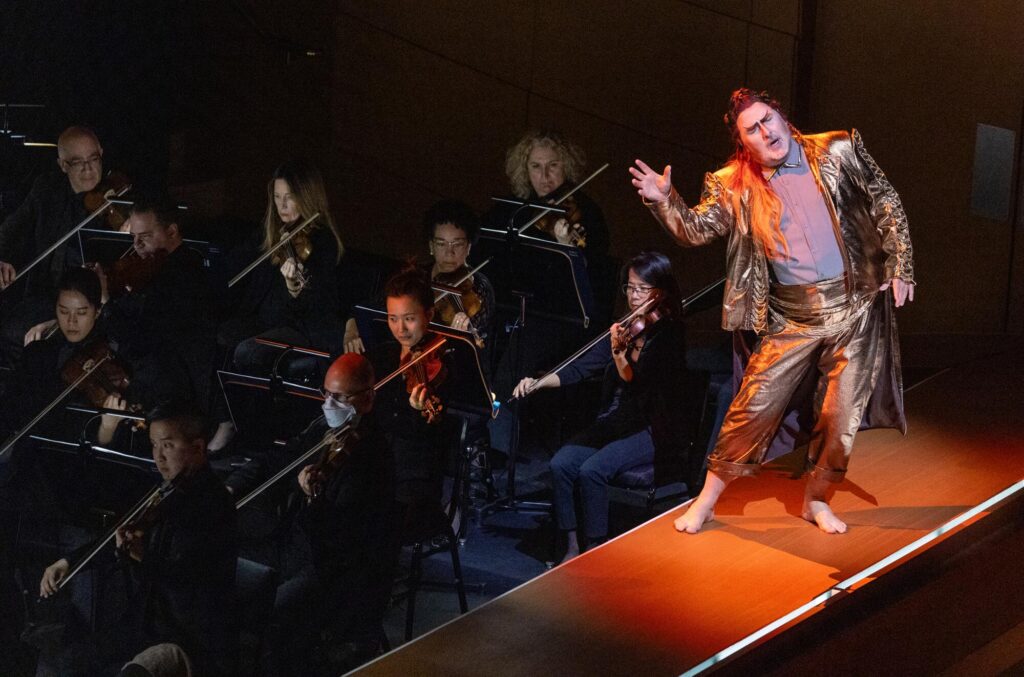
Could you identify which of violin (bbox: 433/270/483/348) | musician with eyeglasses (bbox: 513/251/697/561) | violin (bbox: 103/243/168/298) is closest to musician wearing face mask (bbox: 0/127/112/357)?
violin (bbox: 103/243/168/298)

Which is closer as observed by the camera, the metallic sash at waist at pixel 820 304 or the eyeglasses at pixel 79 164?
the metallic sash at waist at pixel 820 304

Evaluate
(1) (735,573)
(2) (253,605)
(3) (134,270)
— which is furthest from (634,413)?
(3) (134,270)

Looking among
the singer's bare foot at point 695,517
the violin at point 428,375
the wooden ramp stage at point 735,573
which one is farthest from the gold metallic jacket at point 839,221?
the violin at point 428,375

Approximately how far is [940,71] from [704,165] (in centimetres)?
100

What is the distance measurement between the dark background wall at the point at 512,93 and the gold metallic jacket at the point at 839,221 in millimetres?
1956

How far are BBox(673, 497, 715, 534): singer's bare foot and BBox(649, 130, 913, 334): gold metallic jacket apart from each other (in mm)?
524

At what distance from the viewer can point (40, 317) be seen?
173 inches

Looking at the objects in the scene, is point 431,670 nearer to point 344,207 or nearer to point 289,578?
point 289,578

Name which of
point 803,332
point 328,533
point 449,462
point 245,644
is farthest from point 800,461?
point 245,644

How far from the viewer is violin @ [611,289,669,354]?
4.02 metres

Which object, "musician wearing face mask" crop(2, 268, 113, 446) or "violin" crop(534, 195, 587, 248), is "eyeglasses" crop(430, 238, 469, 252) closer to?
"violin" crop(534, 195, 587, 248)

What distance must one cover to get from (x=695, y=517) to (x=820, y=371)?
52 centimetres

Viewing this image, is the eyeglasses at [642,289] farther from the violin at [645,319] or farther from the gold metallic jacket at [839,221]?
the gold metallic jacket at [839,221]

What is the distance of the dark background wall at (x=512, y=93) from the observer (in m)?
5.06
